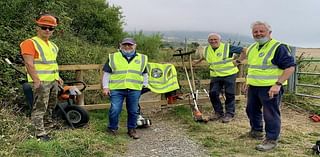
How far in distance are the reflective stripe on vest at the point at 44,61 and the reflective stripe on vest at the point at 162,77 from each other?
231 cm

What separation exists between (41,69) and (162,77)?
8.79 ft

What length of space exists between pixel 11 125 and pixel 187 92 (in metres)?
3.86

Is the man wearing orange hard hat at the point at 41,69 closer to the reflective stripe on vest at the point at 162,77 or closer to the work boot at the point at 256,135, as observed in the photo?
the reflective stripe on vest at the point at 162,77

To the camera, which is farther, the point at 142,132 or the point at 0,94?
the point at 142,132

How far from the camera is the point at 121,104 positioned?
19.5 feet

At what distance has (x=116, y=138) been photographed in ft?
18.5

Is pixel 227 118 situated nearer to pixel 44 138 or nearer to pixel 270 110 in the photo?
pixel 270 110

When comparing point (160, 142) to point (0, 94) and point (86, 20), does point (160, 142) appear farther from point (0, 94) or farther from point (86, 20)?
point (86, 20)

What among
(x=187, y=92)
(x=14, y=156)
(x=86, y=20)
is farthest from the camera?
(x=86, y=20)

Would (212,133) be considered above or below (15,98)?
below

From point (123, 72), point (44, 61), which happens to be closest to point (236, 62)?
point (123, 72)

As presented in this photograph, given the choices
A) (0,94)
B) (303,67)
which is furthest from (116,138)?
(303,67)

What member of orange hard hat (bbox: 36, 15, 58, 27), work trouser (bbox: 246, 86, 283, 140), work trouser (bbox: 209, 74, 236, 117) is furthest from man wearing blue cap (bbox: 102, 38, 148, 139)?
work trouser (bbox: 246, 86, 283, 140)

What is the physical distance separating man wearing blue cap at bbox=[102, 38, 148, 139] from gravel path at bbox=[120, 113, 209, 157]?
27 cm
